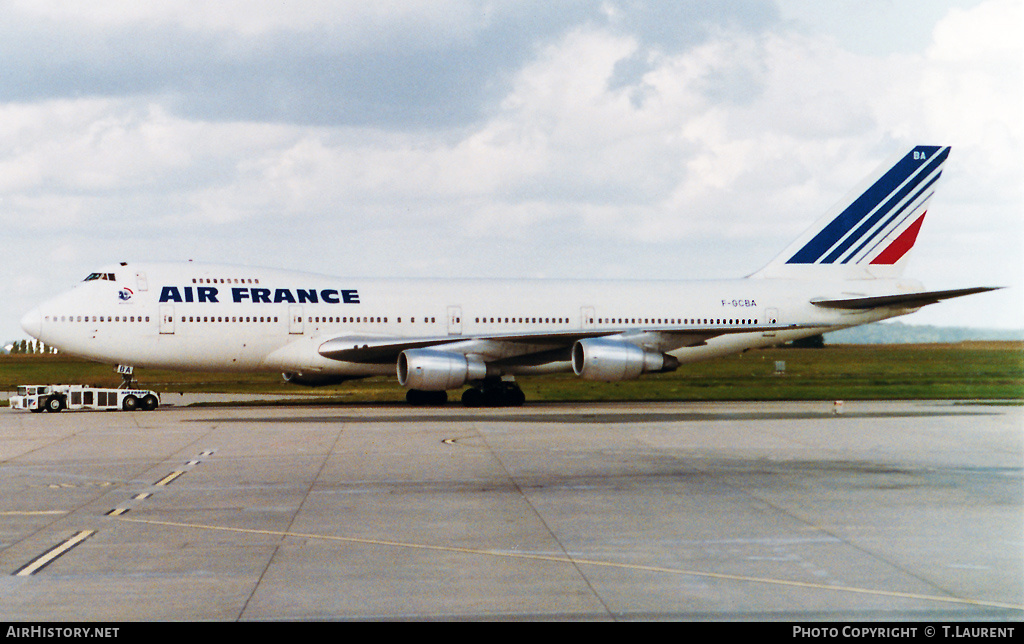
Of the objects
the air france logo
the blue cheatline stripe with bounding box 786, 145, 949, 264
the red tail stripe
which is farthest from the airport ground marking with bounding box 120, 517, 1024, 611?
the red tail stripe

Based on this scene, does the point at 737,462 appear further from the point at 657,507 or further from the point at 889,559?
the point at 889,559

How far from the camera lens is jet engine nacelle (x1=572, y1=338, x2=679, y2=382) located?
107 feet

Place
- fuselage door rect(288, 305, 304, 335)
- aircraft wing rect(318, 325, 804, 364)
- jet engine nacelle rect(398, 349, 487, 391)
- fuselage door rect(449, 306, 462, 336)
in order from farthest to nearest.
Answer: fuselage door rect(449, 306, 462, 336) → fuselage door rect(288, 305, 304, 335) → aircraft wing rect(318, 325, 804, 364) → jet engine nacelle rect(398, 349, 487, 391)

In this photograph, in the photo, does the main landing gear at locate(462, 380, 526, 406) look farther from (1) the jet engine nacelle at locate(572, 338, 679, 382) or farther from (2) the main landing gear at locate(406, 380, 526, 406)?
(1) the jet engine nacelle at locate(572, 338, 679, 382)

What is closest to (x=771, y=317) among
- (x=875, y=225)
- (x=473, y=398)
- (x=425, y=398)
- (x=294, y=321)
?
(x=875, y=225)

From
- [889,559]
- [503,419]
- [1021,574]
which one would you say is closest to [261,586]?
[889,559]

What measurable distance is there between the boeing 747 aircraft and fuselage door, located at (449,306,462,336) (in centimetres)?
5

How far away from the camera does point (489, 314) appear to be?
36344 mm

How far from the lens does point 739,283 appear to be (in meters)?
39.3

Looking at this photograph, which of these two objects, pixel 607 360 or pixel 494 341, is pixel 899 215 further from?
pixel 494 341

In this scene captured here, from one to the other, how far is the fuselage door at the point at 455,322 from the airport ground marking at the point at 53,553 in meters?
24.7

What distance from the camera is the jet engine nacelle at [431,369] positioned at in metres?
31.5

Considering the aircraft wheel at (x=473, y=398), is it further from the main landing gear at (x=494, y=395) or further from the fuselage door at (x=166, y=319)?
the fuselage door at (x=166, y=319)
